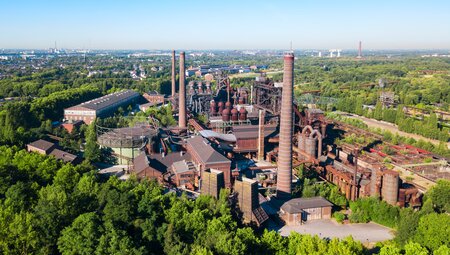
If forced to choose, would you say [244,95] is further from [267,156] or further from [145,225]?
[145,225]

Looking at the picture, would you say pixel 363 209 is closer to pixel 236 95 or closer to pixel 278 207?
pixel 278 207

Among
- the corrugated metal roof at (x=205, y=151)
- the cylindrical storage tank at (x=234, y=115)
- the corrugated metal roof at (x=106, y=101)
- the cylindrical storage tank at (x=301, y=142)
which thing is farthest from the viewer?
the corrugated metal roof at (x=106, y=101)

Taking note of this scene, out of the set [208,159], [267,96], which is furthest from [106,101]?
[208,159]

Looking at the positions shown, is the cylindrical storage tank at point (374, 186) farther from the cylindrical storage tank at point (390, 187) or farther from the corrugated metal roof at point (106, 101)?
the corrugated metal roof at point (106, 101)

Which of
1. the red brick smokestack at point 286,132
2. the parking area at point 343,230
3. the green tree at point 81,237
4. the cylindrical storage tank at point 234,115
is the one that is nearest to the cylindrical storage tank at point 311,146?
the red brick smokestack at point 286,132

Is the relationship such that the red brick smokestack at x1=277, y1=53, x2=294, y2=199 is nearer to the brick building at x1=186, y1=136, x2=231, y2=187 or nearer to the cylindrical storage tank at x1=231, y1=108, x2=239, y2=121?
the brick building at x1=186, y1=136, x2=231, y2=187

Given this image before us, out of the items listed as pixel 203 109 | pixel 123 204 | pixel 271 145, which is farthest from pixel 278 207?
pixel 203 109
